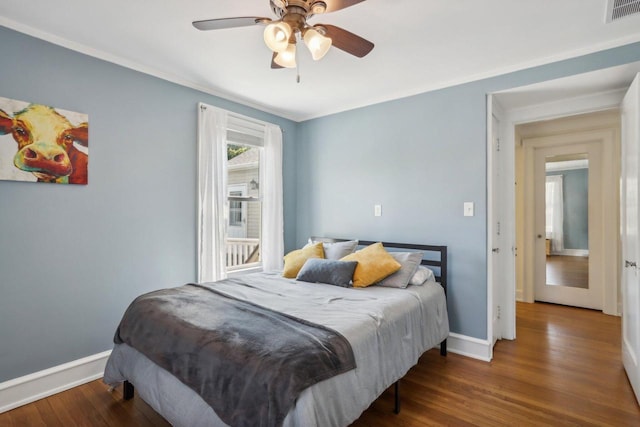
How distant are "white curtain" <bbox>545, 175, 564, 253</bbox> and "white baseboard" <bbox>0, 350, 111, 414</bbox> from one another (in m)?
5.33

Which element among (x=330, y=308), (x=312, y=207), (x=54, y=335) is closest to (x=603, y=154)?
(x=312, y=207)

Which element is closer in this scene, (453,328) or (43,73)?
(43,73)

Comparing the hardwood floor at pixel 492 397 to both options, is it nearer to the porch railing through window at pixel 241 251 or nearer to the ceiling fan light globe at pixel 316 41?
the porch railing through window at pixel 241 251

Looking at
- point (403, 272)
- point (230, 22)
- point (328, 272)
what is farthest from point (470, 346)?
point (230, 22)

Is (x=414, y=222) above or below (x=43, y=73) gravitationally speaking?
below

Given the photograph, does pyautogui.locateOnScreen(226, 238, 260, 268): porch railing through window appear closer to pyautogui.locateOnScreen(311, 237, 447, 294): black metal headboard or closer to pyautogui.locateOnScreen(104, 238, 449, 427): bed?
pyautogui.locateOnScreen(104, 238, 449, 427): bed

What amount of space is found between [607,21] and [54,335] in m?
4.40

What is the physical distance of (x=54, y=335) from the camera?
2402 mm

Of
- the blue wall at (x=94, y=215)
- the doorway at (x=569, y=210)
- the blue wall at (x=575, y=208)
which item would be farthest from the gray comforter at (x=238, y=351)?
the blue wall at (x=575, y=208)

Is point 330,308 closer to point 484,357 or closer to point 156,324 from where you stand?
point 156,324

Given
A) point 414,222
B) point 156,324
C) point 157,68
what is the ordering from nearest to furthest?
point 156,324
point 157,68
point 414,222

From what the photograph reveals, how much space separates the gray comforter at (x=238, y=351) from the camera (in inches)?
53.9

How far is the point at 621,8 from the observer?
1955 mm

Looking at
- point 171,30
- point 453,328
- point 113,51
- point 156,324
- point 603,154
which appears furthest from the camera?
point 603,154
